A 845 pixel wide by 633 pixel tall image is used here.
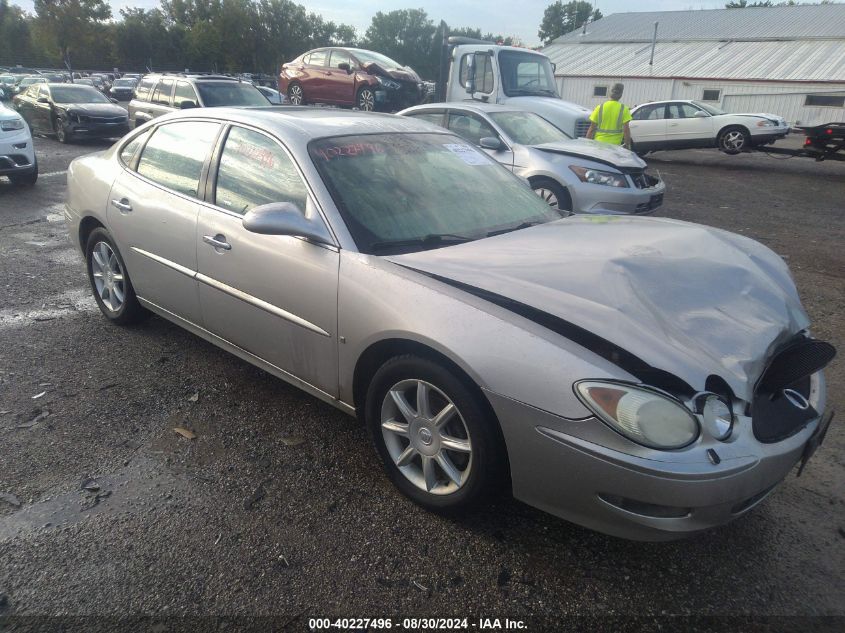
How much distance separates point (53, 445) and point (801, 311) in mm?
3697

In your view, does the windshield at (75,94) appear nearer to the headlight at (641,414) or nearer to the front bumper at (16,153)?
the front bumper at (16,153)

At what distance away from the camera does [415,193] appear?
123 inches

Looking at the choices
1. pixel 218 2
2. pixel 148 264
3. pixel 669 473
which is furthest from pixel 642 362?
pixel 218 2

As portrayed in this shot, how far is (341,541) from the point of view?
8.00 feet

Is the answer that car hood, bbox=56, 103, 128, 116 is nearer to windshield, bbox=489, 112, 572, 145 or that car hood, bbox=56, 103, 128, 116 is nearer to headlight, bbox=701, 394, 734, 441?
windshield, bbox=489, 112, 572, 145

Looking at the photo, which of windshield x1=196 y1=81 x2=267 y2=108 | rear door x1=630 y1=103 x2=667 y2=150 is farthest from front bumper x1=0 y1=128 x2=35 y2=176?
rear door x1=630 y1=103 x2=667 y2=150

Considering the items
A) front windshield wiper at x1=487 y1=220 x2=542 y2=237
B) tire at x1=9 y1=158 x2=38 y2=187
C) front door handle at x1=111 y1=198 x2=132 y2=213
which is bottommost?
tire at x1=9 y1=158 x2=38 y2=187

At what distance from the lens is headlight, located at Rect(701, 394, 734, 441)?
2.03 metres

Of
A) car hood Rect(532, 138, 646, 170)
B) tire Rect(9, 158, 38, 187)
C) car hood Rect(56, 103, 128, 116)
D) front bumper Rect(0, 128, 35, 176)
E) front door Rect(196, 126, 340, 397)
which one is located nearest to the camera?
front door Rect(196, 126, 340, 397)

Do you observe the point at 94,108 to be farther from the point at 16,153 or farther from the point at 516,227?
the point at 516,227

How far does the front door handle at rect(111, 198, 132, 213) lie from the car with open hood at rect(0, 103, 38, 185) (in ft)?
21.8

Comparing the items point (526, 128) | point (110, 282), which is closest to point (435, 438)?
point (110, 282)

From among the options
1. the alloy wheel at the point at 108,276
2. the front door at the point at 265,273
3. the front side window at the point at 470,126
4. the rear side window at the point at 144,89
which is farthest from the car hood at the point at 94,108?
the front door at the point at 265,273

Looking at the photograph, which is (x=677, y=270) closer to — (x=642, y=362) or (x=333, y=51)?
(x=642, y=362)
